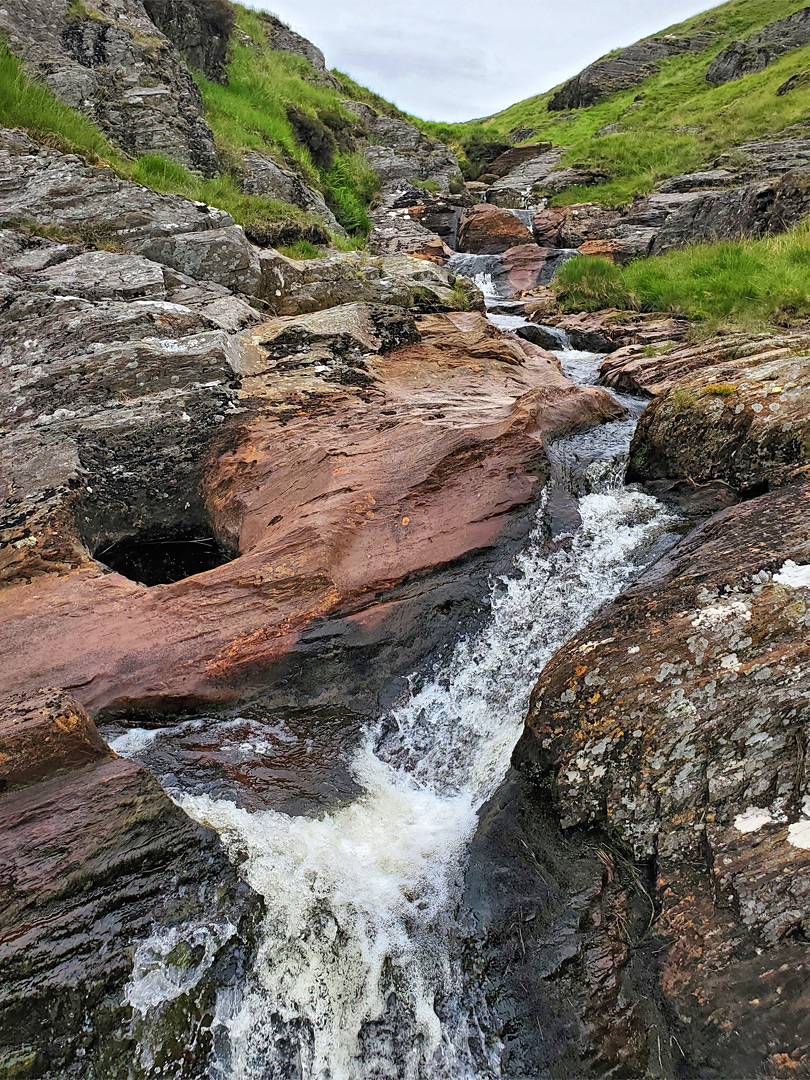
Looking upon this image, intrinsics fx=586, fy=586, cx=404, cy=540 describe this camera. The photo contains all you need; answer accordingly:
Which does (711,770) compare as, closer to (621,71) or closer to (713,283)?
(713,283)

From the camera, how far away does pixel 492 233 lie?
71.3 ft

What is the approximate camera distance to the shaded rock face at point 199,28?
633 inches

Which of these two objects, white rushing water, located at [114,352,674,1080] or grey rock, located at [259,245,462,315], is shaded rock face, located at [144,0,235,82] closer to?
grey rock, located at [259,245,462,315]

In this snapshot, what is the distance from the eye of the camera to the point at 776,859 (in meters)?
2.67

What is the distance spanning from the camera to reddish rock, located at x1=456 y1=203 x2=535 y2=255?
21562mm

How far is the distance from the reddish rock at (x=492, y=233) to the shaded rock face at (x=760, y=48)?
23.5 m

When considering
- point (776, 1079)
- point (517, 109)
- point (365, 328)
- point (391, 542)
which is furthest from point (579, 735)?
point (517, 109)

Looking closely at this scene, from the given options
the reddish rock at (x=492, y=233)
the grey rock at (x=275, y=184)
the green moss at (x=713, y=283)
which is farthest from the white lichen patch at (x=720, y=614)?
the reddish rock at (x=492, y=233)

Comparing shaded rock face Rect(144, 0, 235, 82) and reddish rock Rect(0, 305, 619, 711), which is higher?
shaded rock face Rect(144, 0, 235, 82)

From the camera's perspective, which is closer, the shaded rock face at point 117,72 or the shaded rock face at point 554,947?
the shaded rock face at point 554,947

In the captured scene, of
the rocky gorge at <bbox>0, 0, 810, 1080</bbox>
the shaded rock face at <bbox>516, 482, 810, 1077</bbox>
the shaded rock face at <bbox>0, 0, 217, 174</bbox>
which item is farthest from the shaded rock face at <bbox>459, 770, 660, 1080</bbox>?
the shaded rock face at <bbox>0, 0, 217, 174</bbox>

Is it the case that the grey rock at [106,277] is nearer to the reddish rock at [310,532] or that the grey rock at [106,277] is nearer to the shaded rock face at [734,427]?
the reddish rock at [310,532]

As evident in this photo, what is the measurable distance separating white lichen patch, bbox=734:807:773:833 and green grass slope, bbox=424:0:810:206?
24.3 meters

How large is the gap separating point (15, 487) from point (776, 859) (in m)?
6.68
